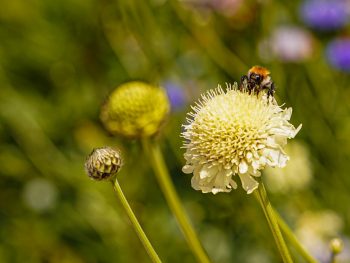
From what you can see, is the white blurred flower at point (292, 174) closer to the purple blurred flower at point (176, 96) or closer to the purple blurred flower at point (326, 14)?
the purple blurred flower at point (176, 96)

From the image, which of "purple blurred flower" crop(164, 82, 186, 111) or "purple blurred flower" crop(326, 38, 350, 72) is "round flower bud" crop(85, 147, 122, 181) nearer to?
"purple blurred flower" crop(164, 82, 186, 111)

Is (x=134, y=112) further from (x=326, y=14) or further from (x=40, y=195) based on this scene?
(x=326, y=14)

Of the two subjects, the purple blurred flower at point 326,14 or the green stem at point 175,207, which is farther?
the purple blurred flower at point 326,14

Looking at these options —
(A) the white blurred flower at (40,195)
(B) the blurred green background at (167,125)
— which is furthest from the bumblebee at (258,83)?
(A) the white blurred flower at (40,195)

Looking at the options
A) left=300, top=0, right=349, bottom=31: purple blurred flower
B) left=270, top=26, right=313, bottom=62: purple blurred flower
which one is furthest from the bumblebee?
left=300, top=0, right=349, bottom=31: purple blurred flower

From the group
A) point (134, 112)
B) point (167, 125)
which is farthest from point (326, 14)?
point (134, 112)

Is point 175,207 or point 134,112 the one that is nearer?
point 175,207

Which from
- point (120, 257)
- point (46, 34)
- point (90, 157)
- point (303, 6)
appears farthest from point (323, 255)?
point (46, 34)

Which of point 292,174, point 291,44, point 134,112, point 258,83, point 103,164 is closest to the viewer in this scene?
point 103,164
